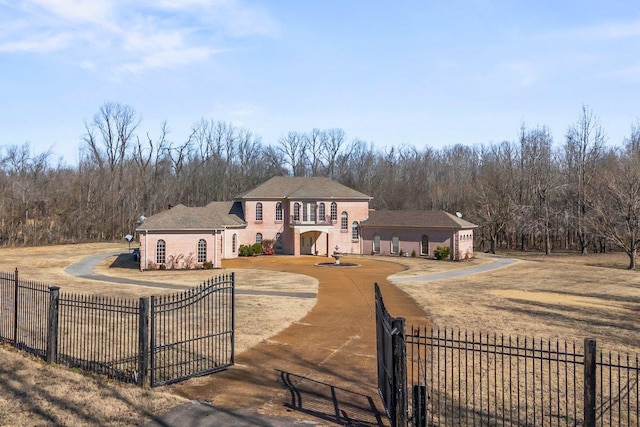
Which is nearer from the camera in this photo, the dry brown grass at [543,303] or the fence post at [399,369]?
the fence post at [399,369]

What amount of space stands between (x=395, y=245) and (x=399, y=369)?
40.0m

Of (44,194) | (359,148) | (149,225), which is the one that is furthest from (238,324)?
(359,148)

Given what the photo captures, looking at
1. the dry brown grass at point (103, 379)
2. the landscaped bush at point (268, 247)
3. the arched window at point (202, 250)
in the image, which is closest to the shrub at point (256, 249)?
the landscaped bush at point (268, 247)

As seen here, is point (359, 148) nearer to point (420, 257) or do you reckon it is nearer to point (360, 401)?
point (420, 257)

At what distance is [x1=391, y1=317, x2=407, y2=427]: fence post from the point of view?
25.6 ft

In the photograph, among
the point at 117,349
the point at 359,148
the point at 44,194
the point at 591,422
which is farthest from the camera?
the point at 359,148

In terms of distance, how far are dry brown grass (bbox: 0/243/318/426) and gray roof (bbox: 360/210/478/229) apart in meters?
17.3

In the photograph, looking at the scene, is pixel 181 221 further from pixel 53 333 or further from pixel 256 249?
pixel 53 333

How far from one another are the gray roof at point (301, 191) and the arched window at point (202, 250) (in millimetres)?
12245

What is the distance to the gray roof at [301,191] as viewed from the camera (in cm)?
4891

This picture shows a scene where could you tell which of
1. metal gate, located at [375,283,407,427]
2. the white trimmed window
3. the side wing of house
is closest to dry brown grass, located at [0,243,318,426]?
the side wing of house

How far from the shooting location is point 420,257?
45688mm

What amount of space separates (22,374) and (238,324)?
7.44 meters

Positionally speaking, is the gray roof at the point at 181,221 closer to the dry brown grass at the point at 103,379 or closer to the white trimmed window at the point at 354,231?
the dry brown grass at the point at 103,379
